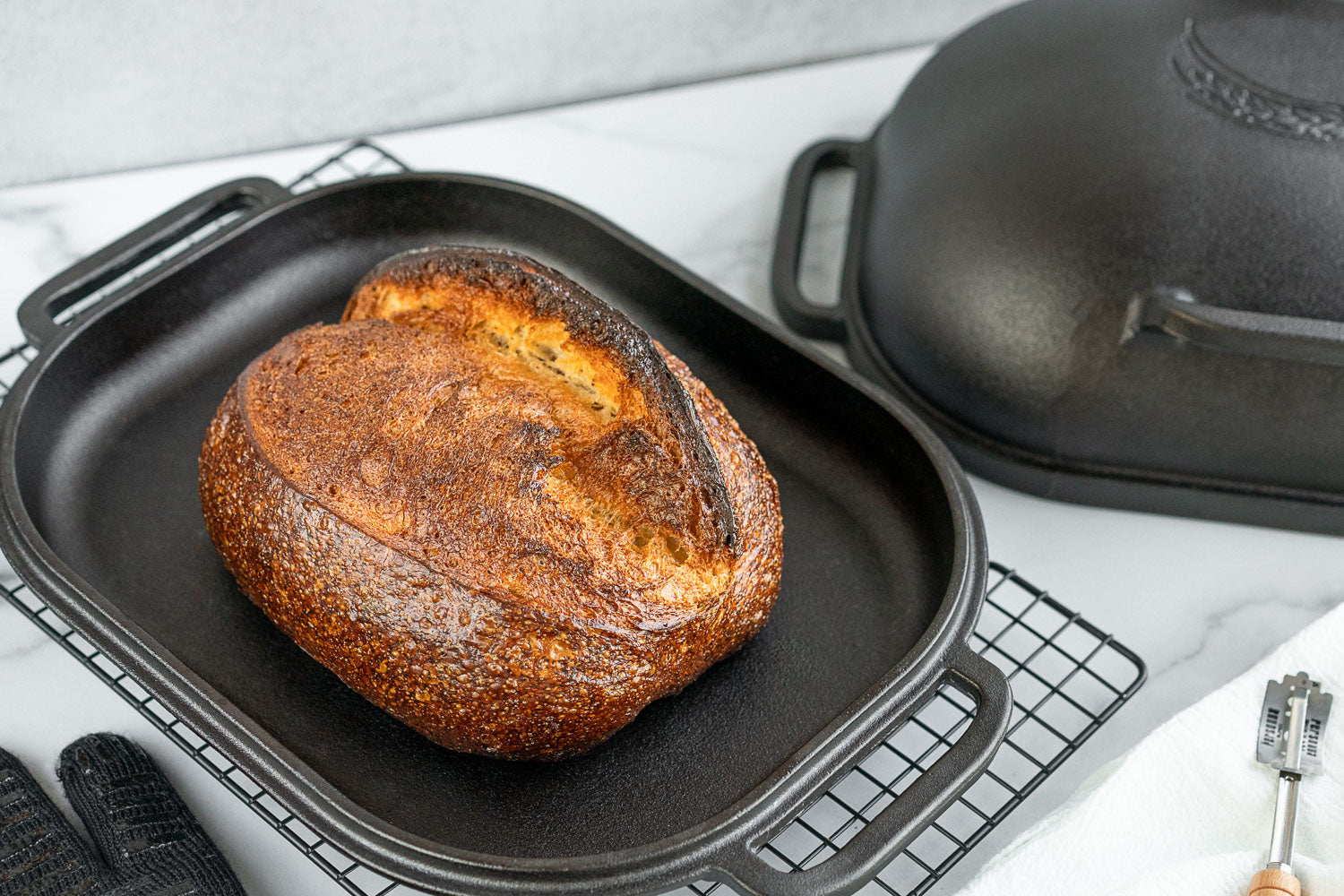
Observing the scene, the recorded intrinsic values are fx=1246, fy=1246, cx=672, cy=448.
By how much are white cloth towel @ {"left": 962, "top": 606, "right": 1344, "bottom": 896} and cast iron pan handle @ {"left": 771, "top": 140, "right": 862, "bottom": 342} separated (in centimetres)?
61

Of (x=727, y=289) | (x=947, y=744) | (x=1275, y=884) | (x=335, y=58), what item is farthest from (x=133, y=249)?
(x=1275, y=884)

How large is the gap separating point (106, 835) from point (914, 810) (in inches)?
26.4

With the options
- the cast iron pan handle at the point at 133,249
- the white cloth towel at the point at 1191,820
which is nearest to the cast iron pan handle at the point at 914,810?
the white cloth towel at the point at 1191,820

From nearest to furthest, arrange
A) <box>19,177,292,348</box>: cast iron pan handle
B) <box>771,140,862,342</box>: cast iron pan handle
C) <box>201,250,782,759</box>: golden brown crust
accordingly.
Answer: <box>201,250,782,759</box>: golden brown crust → <box>19,177,292,348</box>: cast iron pan handle → <box>771,140,862,342</box>: cast iron pan handle

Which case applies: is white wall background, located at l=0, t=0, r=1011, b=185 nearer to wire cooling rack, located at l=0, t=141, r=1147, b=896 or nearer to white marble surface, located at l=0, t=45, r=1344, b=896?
white marble surface, located at l=0, t=45, r=1344, b=896

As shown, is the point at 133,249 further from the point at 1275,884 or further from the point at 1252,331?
the point at 1275,884

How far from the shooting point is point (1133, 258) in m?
1.21

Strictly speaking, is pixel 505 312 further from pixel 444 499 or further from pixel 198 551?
pixel 198 551

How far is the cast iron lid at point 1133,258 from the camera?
119 centimetres

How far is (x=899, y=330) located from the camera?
137 centimetres

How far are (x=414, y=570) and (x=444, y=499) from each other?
0.21 ft

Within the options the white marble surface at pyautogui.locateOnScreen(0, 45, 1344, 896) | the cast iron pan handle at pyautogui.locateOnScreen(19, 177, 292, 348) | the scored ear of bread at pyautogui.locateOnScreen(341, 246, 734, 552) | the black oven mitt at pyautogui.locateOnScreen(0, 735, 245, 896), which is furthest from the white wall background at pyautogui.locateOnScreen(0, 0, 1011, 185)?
the black oven mitt at pyautogui.locateOnScreen(0, 735, 245, 896)

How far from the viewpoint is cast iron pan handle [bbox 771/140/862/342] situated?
4.91 ft

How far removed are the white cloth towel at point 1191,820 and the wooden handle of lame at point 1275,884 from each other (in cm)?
2
